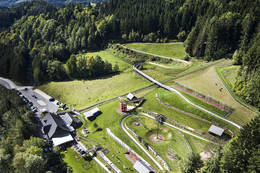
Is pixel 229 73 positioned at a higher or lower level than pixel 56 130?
higher

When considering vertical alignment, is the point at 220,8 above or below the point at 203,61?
above

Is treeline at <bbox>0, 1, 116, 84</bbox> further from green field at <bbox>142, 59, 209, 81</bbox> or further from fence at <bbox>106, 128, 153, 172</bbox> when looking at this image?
fence at <bbox>106, 128, 153, 172</bbox>

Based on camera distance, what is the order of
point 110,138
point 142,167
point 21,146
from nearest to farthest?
1. point 142,167
2. point 21,146
3. point 110,138

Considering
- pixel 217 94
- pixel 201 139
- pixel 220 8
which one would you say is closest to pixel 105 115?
pixel 201 139

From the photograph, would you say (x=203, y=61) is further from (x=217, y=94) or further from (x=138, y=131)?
(x=138, y=131)

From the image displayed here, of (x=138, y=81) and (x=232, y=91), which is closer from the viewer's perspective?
(x=232, y=91)

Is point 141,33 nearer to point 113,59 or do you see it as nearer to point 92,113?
point 113,59

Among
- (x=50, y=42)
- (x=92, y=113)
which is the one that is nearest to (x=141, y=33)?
(x=50, y=42)

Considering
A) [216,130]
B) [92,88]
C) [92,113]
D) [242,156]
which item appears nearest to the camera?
[242,156]
